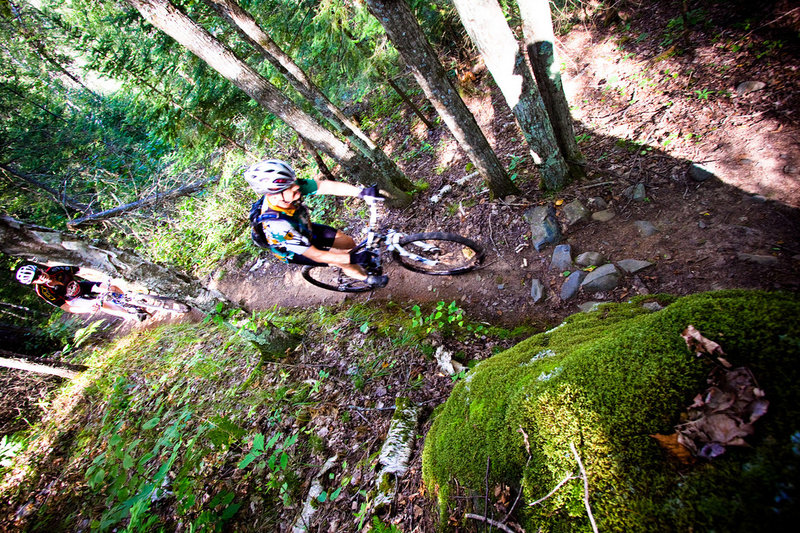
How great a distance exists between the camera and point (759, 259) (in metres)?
4.06

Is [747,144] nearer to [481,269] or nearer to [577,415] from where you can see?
[481,269]

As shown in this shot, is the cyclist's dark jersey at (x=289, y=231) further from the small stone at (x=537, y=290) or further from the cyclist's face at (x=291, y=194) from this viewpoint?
the small stone at (x=537, y=290)

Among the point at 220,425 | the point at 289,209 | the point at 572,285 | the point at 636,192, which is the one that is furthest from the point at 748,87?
the point at 220,425

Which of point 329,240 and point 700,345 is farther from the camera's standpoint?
point 329,240

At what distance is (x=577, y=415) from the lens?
1.79 metres

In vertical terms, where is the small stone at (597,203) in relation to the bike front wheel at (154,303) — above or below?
below

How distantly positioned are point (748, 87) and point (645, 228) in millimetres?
3100

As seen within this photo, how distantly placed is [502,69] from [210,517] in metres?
6.81

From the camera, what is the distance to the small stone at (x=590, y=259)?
518 centimetres

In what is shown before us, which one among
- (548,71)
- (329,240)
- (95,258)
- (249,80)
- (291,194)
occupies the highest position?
(249,80)

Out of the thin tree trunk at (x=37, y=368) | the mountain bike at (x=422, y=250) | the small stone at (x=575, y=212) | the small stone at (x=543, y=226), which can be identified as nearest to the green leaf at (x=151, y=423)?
the mountain bike at (x=422, y=250)

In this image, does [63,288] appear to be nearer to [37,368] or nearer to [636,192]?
[37,368]

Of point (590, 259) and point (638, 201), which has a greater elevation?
point (638, 201)

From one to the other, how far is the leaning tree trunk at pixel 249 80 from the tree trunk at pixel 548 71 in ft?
12.2
